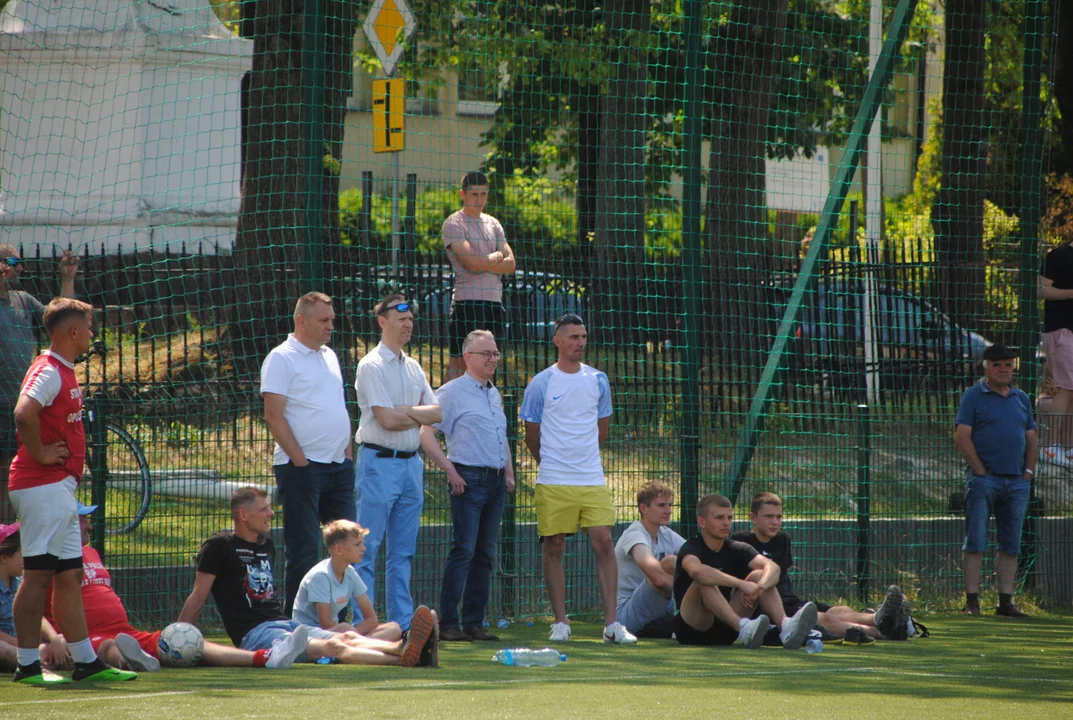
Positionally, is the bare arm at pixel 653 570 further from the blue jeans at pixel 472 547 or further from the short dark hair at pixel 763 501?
the blue jeans at pixel 472 547

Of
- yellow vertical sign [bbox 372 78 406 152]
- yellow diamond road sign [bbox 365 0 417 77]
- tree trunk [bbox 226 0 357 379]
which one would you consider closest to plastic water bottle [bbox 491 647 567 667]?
tree trunk [bbox 226 0 357 379]

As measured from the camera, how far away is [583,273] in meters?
10.6

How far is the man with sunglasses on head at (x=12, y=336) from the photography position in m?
9.20

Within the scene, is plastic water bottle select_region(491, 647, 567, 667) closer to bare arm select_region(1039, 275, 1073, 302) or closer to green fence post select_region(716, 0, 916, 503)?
green fence post select_region(716, 0, 916, 503)

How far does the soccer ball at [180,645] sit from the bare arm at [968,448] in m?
6.06

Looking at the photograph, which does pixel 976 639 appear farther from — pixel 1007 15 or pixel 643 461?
pixel 1007 15

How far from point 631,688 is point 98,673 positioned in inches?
98.7

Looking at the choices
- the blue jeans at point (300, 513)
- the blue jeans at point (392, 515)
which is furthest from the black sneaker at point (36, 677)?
the blue jeans at point (392, 515)

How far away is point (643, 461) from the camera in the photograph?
10523mm

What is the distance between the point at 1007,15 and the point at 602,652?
11671 millimetres

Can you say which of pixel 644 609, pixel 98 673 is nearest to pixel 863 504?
pixel 644 609

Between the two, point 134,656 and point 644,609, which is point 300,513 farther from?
point 644,609

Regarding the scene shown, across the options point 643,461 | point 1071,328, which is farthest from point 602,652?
point 1071,328

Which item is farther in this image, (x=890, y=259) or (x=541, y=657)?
(x=890, y=259)
